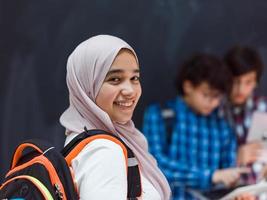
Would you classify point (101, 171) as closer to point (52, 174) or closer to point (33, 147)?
point (52, 174)

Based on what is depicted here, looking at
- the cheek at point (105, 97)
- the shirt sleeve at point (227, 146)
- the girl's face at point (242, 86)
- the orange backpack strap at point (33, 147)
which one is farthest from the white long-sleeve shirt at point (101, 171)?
the girl's face at point (242, 86)

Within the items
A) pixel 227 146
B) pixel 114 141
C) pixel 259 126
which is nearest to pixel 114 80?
pixel 114 141

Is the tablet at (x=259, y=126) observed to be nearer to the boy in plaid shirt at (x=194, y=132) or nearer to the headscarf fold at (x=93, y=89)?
the boy in plaid shirt at (x=194, y=132)

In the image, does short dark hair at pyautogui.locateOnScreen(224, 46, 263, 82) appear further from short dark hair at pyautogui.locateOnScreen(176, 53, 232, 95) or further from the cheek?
the cheek

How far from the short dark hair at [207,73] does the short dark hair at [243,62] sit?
15 centimetres

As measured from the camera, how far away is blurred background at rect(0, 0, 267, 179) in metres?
3.83

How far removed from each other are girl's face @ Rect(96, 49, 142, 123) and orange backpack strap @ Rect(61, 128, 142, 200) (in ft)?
0.57

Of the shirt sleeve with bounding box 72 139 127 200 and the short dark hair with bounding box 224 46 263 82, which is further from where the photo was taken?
the short dark hair with bounding box 224 46 263 82

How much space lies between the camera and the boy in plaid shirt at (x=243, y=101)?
3.72m

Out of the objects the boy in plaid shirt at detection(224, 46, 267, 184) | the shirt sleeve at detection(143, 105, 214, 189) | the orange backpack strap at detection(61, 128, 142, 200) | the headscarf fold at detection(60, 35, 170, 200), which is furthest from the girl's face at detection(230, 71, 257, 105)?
the orange backpack strap at detection(61, 128, 142, 200)

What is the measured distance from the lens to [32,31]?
3.82m

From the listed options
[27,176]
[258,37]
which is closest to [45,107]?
[258,37]

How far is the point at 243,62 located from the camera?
147 inches

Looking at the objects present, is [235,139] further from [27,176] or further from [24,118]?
[27,176]
